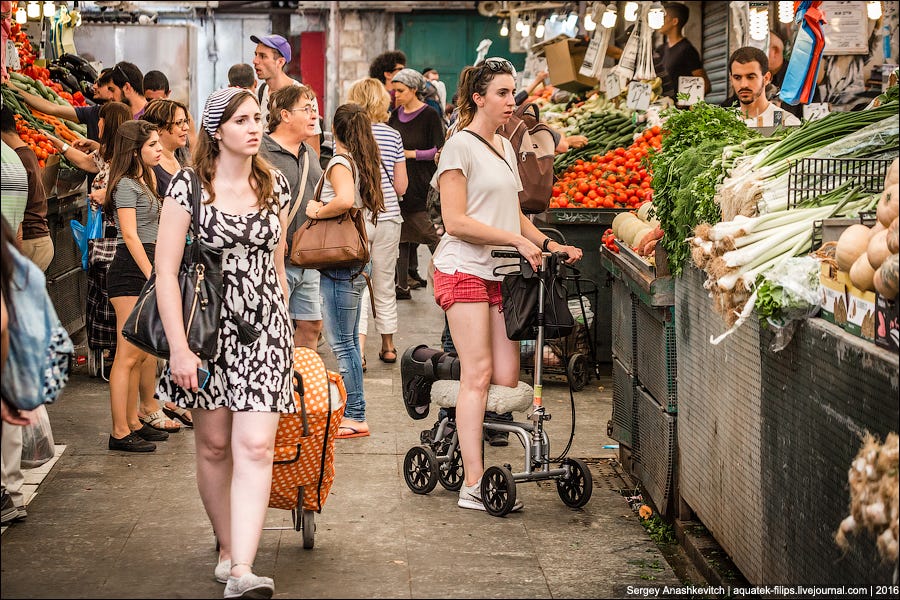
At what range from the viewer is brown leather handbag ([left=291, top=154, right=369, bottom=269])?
688 centimetres

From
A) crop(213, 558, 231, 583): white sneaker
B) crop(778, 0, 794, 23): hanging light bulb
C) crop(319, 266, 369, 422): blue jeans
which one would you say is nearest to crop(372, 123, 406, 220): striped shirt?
crop(319, 266, 369, 422): blue jeans

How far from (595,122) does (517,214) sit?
681 cm

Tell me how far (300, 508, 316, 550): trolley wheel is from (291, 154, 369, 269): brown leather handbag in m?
2.11

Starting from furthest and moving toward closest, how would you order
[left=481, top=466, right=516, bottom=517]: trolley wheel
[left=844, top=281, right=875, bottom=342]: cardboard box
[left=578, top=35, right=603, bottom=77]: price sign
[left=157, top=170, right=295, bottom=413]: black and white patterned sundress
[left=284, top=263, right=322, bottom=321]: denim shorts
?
1. [left=578, top=35, right=603, bottom=77]: price sign
2. [left=284, top=263, right=322, bottom=321]: denim shorts
3. [left=481, top=466, right=516, bottom=517]: trolley wheel
4. [left=157, top=170, right=295, bottom=413]: black and white patterned sundress
5. [left=844, top=281, right=875, bottom=342]: cardboard box

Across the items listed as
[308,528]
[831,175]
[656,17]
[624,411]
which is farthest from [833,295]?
[656,17]

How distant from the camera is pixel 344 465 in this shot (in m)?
6.66

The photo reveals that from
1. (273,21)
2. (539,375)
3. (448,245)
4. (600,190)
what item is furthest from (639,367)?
(273,21)

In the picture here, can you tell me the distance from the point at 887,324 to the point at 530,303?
→ 2508mm

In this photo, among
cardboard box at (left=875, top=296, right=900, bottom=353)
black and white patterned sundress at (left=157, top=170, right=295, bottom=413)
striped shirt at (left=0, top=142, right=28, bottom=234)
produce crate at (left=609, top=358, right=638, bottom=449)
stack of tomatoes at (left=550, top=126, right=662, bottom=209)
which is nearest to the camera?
cardboard box at (left=875, top=296, right=900, bottom=353)

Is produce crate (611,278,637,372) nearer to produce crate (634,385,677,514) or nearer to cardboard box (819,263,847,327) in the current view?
produce crate (634,385,677,514)

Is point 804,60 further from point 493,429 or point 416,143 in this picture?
point 416,143

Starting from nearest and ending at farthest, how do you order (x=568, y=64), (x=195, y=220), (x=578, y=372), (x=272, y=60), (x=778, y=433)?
1. (x=778, y=433)
2. (x=195, y=220)
3. (x=578, y=372)
4. (x=272, y=60)
5. (x=568, y=64)

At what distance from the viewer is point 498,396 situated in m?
5.84

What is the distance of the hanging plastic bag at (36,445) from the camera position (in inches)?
232
